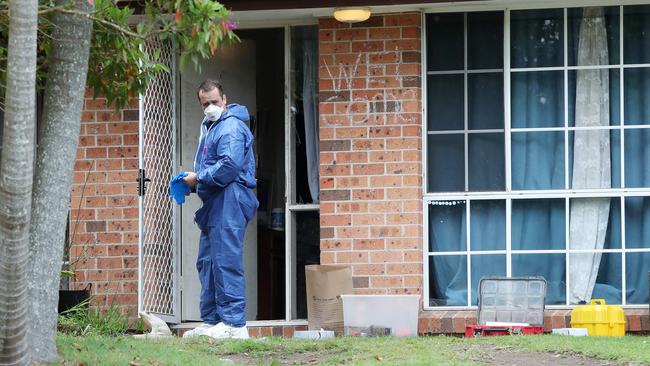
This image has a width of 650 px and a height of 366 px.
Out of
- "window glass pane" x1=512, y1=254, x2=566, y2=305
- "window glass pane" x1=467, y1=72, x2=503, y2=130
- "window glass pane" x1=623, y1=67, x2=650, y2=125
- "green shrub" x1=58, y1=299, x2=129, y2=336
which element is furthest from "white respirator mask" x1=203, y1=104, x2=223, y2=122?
"window glass pane" x1=623, y1=67, x2=650, y2=125

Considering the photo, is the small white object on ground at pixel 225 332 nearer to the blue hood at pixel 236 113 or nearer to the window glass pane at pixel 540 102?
the blue hood at pixel 236 113

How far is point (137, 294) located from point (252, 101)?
2.41 metres

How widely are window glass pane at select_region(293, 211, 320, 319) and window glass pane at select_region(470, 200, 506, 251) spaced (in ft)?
4.49

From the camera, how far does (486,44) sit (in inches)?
471

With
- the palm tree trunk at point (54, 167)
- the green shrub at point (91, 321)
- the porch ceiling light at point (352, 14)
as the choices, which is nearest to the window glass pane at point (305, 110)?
the porch ceiling light at point (352, 14)

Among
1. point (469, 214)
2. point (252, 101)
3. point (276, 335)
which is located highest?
point (252, 101)

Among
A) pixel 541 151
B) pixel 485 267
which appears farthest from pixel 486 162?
pixel 485 267

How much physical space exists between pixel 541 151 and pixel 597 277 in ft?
3.74

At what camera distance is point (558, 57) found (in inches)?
468

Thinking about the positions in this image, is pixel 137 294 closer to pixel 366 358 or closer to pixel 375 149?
pixel 375 149

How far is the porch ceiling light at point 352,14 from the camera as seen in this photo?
11.6 metres

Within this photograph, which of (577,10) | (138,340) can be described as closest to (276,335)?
(138,340)

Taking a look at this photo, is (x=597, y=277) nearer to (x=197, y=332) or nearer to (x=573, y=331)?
(x=573, y=331)

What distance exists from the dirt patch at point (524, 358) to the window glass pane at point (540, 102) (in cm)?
284
